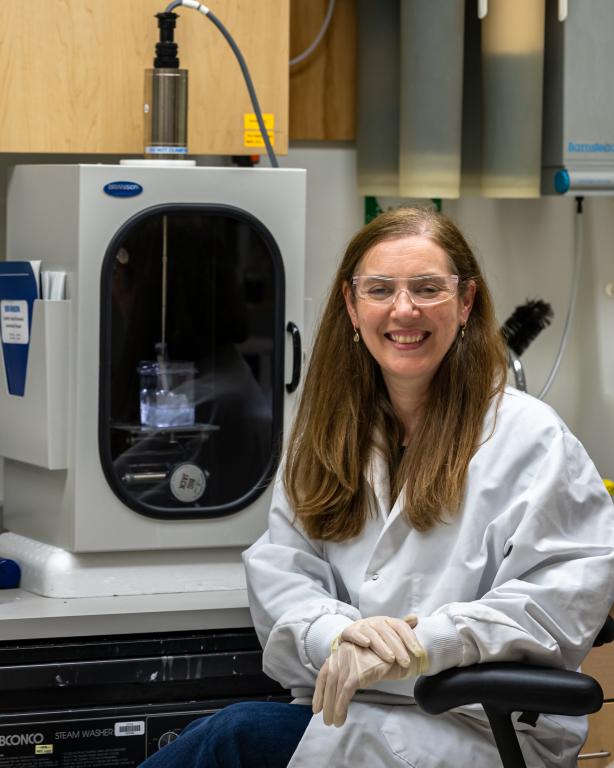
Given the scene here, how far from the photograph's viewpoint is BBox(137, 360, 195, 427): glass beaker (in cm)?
233

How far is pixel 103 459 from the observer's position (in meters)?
2.22

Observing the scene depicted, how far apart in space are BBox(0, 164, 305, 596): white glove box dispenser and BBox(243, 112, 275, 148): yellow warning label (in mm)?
123

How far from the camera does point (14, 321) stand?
90.5 inches

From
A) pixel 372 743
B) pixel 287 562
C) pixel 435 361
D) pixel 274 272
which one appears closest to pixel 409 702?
pixel 372 743

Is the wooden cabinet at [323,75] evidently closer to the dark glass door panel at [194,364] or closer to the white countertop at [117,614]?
the dark glass door panel at [194,364]

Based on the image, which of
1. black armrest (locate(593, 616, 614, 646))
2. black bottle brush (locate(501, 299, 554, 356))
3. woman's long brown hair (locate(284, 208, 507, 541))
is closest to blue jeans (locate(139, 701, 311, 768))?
woman's long brown hair (locate(284, 208, 507, 541))

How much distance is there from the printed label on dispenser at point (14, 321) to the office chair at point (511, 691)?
3.62 feet

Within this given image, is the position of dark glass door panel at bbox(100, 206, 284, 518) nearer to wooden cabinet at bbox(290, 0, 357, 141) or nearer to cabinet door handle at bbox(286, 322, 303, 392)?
cabinet door handle at bbox(286, 322, 303, 392)

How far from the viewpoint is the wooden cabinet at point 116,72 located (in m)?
2.22

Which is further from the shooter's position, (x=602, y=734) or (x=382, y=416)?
(x=602, y=734)

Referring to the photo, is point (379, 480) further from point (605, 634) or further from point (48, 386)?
point (48, 386)

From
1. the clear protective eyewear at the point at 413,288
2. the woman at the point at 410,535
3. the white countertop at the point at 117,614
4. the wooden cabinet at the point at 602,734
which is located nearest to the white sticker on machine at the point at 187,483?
the white countertop at the point at 117,614

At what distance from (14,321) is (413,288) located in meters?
0.85

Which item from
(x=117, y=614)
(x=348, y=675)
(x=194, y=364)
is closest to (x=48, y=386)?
(x=194, y=364)
